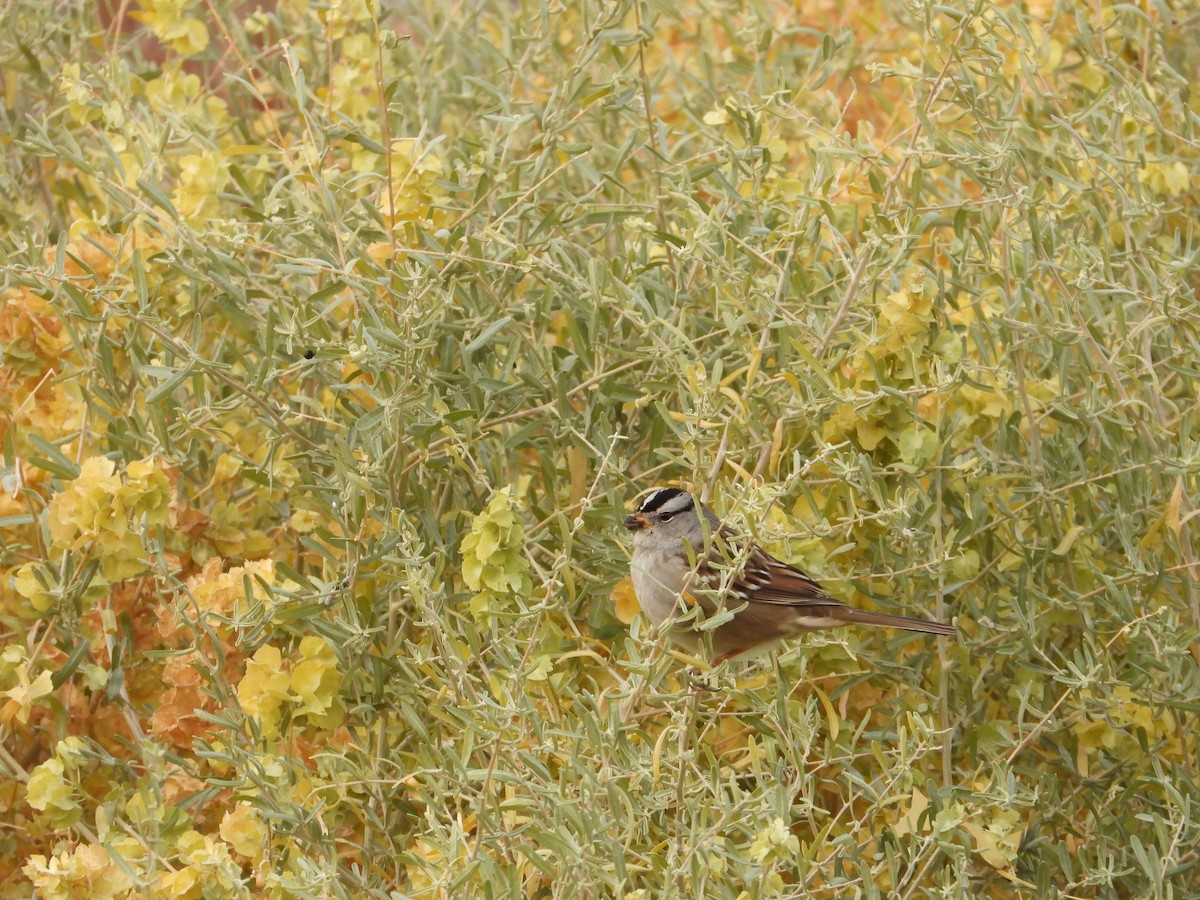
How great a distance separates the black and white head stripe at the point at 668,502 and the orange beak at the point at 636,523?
3 cm

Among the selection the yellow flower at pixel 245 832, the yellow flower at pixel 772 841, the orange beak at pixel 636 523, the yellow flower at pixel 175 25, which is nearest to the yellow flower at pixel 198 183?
the yellow flower at pixel 175 25

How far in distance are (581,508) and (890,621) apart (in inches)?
24.5

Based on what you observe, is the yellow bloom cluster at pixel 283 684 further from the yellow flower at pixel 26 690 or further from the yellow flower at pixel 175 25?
the yellow flower at pixel 175 25

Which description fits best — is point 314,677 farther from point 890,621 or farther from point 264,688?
point 890,621

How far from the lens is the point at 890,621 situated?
9.53 ft

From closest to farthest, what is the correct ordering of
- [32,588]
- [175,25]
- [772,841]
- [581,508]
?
[772,841] → [32,588] → [581,508] → [175,25]

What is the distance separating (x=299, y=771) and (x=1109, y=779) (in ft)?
5.00

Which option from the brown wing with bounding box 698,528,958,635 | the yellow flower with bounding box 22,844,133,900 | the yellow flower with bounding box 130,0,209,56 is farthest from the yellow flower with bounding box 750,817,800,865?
the yellow flower with bounding box 130,0,209,56

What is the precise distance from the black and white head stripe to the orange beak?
0.03m

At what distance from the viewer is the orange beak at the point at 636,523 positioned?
10.1 ft

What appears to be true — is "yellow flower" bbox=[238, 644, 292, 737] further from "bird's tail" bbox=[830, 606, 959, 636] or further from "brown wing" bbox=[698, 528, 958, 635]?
"bird's tail" bbox=[830, 606, 959, 636]

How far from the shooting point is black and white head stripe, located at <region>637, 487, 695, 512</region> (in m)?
3.11

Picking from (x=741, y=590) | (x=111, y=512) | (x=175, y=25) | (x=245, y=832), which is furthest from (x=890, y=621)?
(x=175, y=25)

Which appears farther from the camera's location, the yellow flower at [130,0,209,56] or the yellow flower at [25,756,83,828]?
the yellow flower at [130,0,209,56]
